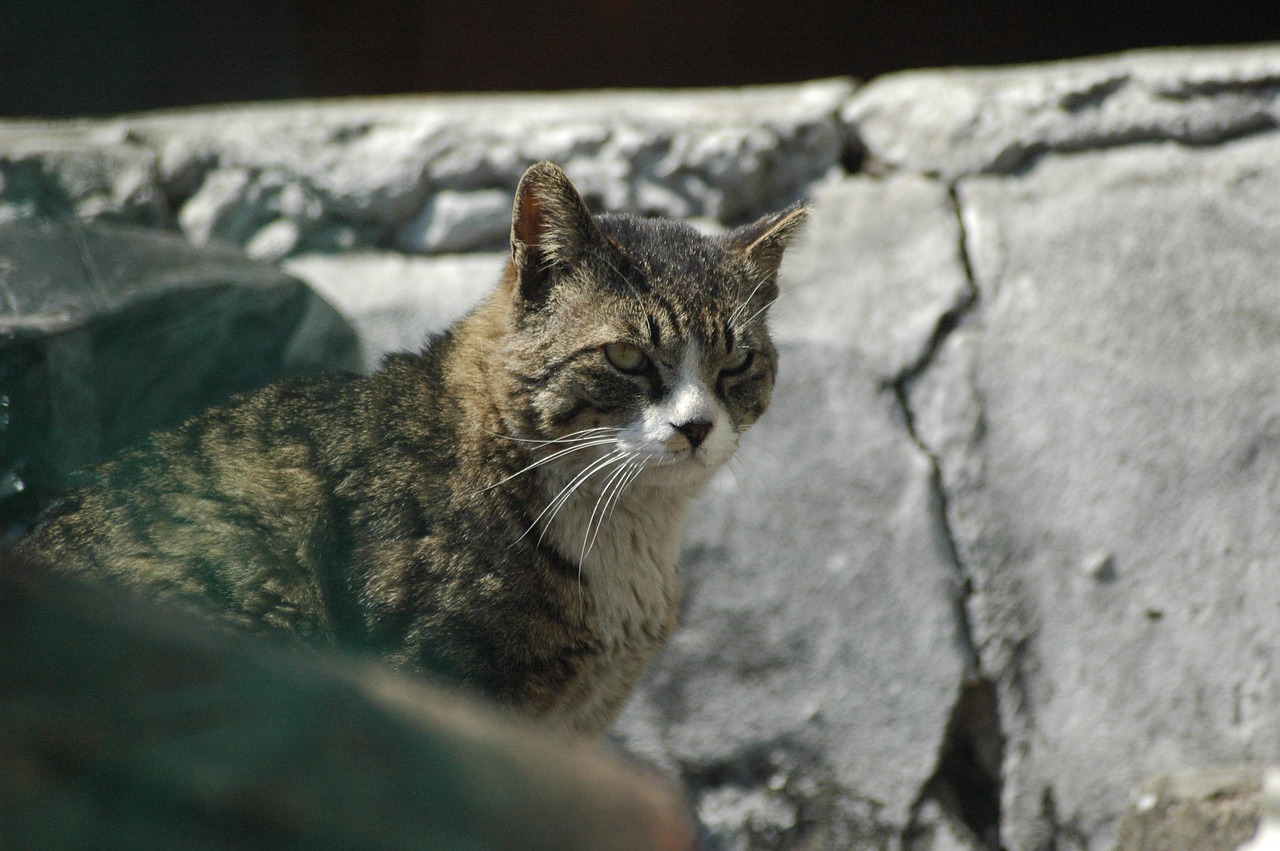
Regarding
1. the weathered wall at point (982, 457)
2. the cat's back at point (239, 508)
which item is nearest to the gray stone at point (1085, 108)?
the weathered wall at point (982, 457)

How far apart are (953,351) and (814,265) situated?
54 cm

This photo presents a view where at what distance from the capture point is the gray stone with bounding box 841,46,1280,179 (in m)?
3.43

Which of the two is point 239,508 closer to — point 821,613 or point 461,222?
point 461,222

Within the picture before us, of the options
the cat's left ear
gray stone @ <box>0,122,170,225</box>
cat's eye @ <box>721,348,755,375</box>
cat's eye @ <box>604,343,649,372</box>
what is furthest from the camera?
gray stone @ <box>0,122,170,225</box>

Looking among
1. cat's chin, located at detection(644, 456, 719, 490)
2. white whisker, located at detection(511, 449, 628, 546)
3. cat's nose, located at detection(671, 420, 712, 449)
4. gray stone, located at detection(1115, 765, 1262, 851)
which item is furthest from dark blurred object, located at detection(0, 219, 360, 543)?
gray stone, located at detection(1115, 765, 1262, 851)

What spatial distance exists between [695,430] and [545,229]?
1.89 ft

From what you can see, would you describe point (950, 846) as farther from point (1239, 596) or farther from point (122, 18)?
point (122, 18)

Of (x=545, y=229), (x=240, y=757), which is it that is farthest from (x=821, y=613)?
(x=240, y=757)

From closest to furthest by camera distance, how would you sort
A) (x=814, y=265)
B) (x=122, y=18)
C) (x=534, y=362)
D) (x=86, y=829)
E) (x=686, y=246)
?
(x=86, y=829) < (x=534, y=362) < (x=686, y=246) < (x=814, y=265) < (x=122, y=18)

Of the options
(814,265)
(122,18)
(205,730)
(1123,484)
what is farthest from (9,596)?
(122,18)

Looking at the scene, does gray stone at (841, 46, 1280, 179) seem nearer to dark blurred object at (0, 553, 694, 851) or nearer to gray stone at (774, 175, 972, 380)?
gray stone at (774, 175, 972, 380)

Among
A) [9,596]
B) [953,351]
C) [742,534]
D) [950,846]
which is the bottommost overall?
[950,846]

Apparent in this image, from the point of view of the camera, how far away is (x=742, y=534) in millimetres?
3406

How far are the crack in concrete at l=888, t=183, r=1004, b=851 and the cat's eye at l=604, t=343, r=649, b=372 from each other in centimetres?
133
